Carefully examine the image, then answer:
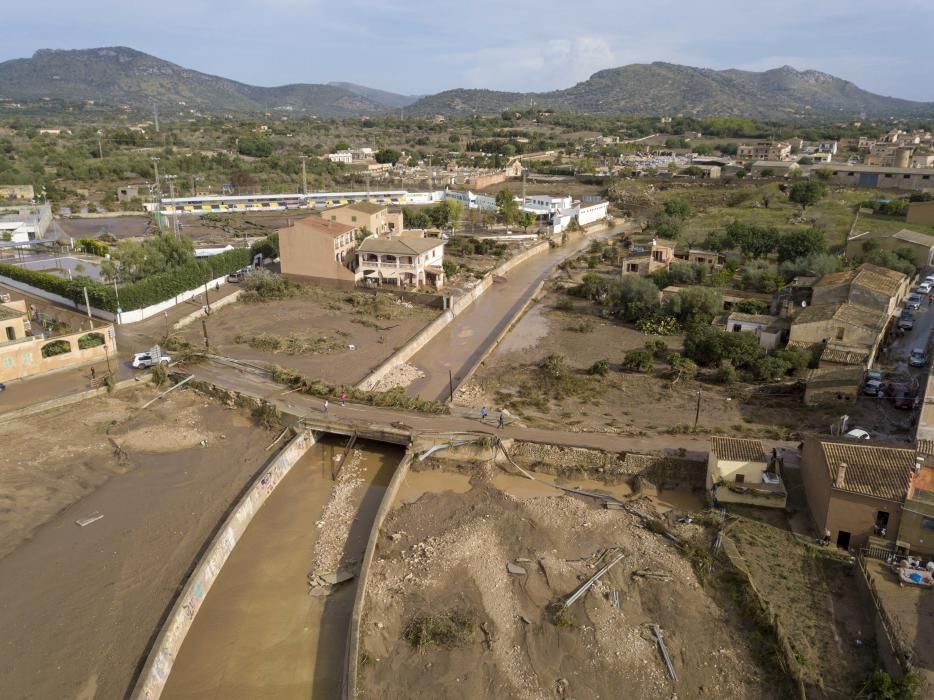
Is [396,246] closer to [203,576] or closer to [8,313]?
[8,313]

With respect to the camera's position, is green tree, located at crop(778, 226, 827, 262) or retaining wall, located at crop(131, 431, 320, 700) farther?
green tree, located at crop(778, 226, 827, 262)

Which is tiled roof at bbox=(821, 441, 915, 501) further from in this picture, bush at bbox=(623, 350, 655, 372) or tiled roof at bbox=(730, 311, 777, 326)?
tiled roof at bbox=(730, 311, 777, 326)

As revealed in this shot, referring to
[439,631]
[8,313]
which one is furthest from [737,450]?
[8,313]

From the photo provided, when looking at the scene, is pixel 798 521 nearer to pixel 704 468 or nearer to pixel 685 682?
pixel 704 468

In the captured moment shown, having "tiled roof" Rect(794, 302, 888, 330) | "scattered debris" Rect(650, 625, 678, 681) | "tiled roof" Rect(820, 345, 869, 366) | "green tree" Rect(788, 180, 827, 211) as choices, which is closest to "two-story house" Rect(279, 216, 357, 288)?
"tiled roof" Rect(794, 302, 888, 330)

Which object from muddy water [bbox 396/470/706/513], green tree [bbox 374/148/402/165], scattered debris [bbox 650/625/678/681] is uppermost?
green tree [bbox 374/148/402/165]

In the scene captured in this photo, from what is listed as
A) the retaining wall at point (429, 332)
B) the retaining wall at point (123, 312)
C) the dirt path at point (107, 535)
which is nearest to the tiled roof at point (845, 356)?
the retaining wall at point (429, 332)
